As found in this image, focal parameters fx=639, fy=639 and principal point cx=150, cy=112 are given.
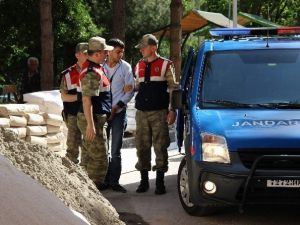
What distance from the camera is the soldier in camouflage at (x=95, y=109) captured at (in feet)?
22.9

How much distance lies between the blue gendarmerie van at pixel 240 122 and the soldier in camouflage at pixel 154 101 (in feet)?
0.69

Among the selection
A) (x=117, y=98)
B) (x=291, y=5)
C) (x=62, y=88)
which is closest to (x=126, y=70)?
(x=117, y=98)

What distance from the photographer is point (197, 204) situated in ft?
19.9

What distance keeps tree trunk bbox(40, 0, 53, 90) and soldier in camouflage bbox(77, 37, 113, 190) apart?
757cm

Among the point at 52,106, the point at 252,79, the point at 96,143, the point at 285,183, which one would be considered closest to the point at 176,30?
the point at 52,106

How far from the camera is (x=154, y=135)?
25.0 feet

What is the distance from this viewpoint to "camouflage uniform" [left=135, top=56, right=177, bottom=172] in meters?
7.55

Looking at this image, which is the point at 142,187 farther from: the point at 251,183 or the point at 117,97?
the point at 251,183

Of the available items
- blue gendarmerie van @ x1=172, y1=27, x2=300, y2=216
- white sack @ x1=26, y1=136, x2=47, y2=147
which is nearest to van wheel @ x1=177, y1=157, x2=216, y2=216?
blue gendarmerie van @ x1=172, y1=27, x2=300, y2=216

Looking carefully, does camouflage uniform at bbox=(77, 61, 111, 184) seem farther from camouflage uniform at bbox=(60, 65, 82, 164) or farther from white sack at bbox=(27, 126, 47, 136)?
white sack at bbox=(27, 126, 47, 136)

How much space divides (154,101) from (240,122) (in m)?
1.84

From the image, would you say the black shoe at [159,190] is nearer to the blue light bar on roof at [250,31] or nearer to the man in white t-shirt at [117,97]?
the man in white t-shirt at [117,97]

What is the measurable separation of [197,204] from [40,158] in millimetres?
1914

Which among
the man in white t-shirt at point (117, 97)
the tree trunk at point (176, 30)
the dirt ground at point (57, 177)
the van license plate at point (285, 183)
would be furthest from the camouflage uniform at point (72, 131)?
the tree trunk at point (176, 30)
